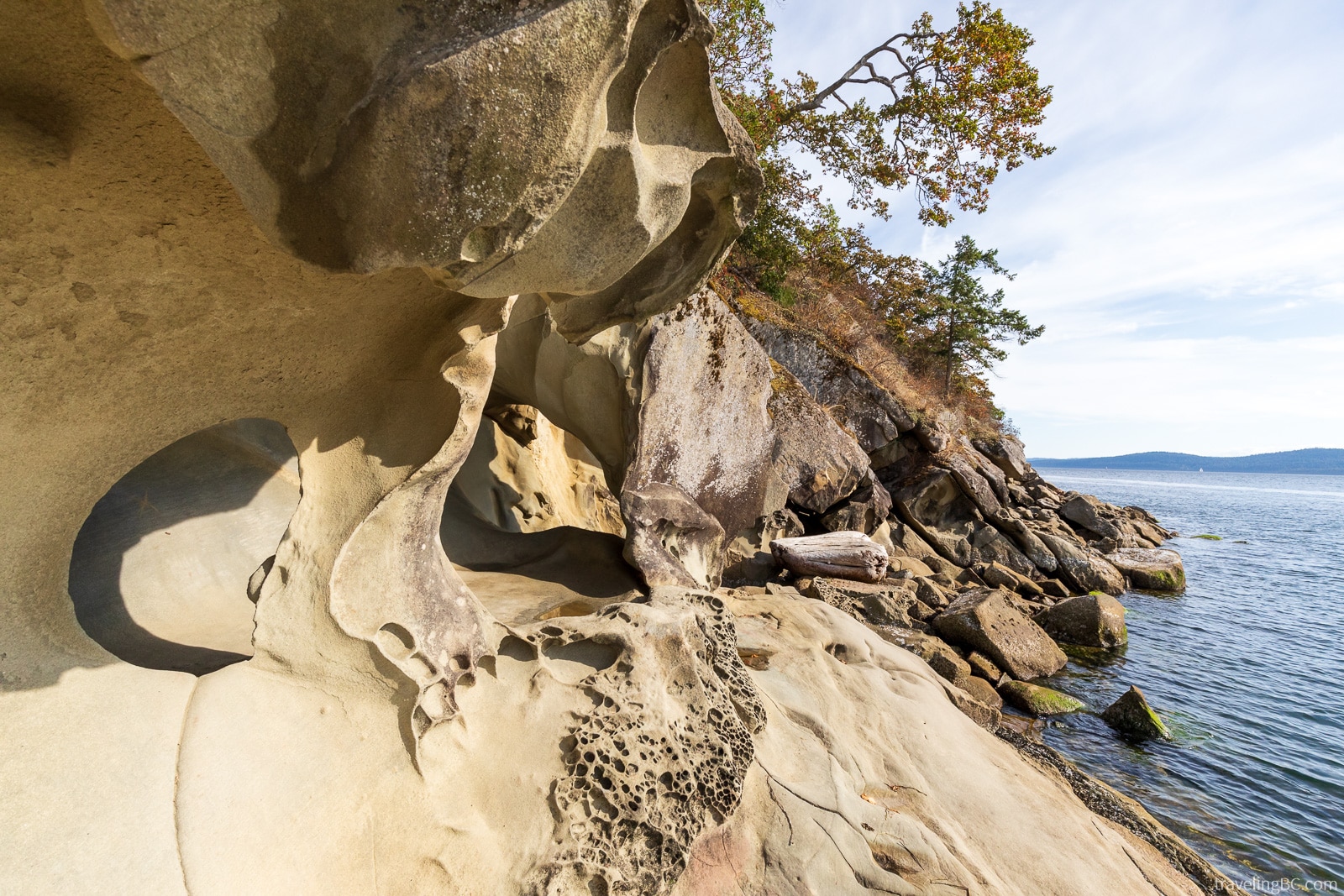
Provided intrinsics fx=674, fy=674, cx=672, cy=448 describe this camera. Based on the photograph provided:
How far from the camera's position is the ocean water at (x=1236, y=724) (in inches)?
219

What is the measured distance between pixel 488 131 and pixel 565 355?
389 centimetres

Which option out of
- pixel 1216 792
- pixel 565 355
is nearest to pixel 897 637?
pixel 1216 792

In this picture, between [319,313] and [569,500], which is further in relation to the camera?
[569,500]

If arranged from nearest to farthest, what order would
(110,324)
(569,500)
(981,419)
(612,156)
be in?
(612,156) → (110,324) → (569,500) → (981,419)

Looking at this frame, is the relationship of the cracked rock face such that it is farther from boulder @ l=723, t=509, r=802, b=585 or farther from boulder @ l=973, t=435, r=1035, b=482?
boulder @ l=973, t=435, r=1035, b=482

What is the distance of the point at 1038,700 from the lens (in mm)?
7168

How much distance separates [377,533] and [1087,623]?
9.86 meters

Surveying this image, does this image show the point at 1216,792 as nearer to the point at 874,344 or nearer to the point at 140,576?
the point at 140,576

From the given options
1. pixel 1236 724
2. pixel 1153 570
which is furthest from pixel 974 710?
pixel 1153 570

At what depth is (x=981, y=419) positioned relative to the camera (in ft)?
81.3

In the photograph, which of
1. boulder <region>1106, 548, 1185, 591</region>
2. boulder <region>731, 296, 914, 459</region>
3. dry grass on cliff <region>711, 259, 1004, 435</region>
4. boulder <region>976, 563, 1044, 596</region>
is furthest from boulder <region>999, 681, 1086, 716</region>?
boulder <region>1106, 548, 1185, 591</region>

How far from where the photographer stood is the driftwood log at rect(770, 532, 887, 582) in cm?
876

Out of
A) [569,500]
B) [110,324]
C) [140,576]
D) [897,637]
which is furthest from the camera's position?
[897,637]

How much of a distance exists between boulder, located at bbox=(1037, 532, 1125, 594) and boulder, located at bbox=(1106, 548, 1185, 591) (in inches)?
29.3
